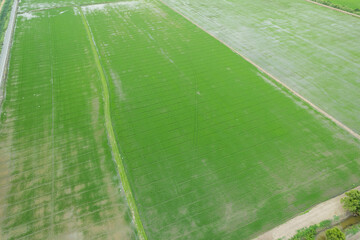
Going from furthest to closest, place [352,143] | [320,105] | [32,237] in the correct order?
1. [320,105]
2. [352,143]
3. [32,237]

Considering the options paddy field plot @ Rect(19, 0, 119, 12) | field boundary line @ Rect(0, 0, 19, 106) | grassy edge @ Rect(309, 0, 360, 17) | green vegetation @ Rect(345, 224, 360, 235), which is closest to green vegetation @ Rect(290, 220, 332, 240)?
green vegetation @ Rect(345, 224, 360, 235)

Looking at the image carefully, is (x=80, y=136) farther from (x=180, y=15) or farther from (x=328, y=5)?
(x=328, y=5)

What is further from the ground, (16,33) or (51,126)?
(16,33)

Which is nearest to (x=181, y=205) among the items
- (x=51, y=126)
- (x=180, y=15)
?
(x=51, y=126)

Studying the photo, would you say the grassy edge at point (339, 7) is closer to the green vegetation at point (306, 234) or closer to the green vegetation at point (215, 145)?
the green vegetation at point (215, 145)

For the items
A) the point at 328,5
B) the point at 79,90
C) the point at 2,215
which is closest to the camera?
the point at 2,215

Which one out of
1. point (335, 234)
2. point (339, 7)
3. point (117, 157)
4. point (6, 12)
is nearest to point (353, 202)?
point (335, 234)

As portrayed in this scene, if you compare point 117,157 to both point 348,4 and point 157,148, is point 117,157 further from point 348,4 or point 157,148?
point 348,4

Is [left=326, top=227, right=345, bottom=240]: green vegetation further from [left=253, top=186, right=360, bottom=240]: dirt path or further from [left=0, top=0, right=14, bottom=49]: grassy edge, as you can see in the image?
[left=0, top=0, right=14, bottom=49]: grassy edge
